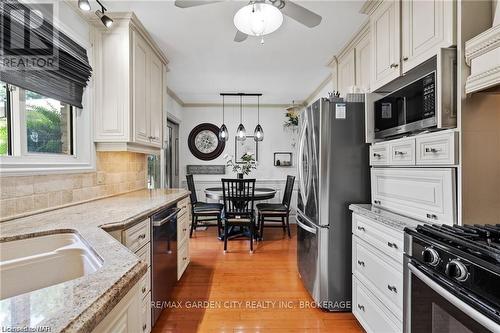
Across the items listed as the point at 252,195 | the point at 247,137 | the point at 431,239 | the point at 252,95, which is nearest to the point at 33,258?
the point at 431,239

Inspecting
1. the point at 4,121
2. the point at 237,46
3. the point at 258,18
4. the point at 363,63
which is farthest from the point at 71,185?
the point at 363,63

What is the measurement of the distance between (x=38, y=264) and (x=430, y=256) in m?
1.65

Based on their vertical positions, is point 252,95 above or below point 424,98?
above

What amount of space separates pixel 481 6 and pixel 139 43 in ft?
8.43

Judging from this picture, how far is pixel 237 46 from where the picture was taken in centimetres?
278

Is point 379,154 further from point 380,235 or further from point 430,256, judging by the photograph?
point 430,256

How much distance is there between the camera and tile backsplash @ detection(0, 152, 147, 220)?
1.49 metres

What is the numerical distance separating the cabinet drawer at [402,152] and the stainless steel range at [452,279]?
0.53m

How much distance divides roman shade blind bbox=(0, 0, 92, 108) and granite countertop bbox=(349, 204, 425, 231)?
2318 millimetres

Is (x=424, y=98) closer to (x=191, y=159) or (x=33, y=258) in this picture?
(x=33, y=258)

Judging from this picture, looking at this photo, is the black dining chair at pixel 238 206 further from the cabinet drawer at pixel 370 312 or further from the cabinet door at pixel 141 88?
the cabinet drawer at pixel 370 312

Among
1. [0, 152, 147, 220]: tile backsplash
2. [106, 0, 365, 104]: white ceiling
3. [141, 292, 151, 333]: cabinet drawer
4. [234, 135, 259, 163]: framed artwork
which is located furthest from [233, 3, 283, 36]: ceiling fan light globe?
[234, 135, 259, 163]: framed artwork

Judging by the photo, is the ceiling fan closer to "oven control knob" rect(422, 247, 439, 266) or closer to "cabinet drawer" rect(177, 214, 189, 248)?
"oven control knob" rect(422, 247, 439, 266)

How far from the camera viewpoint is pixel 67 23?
1967mm
